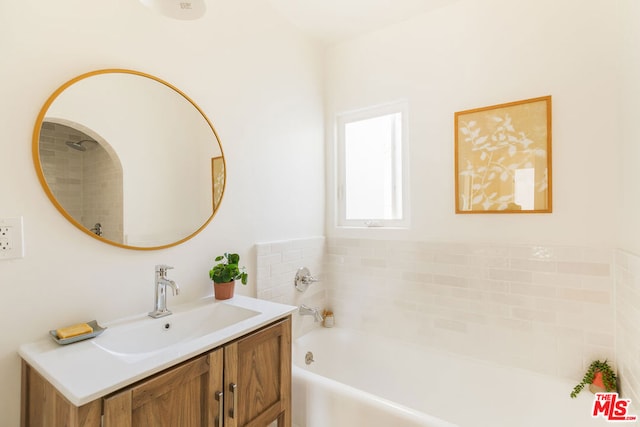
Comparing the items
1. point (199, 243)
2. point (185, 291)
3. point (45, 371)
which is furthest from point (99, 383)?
point (199, 243)

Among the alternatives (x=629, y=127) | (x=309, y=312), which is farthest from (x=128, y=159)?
(x=629, y=127)

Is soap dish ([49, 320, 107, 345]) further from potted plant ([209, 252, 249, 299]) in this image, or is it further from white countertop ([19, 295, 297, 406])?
potted plant ([209, 252, 249, 299])

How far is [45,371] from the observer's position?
0.86 metres

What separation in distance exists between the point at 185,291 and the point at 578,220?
6.98 feet

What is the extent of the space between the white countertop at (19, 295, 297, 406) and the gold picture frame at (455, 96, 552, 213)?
1583 millimetres

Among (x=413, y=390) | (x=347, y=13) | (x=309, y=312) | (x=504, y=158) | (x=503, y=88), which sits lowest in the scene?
(x=413, y=390)

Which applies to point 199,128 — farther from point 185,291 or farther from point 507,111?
point 507,111

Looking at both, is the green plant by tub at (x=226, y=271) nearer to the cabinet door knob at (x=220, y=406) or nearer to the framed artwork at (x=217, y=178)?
the framed artwork at (x=217, y=178)

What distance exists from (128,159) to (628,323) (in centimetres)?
236

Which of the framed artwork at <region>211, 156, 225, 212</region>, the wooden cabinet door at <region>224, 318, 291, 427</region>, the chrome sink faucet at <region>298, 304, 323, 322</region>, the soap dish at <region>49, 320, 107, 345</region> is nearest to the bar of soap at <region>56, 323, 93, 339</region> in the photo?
the soap dish at <region>49, 320, 107, 345</region>

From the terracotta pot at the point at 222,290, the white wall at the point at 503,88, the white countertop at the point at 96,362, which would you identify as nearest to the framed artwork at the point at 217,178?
the terracotta pot at the point at 222,290

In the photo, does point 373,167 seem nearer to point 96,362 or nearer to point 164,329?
point 164,329

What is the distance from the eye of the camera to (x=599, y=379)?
158 cm

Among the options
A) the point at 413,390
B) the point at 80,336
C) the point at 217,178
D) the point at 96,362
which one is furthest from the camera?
the point at 413,390
